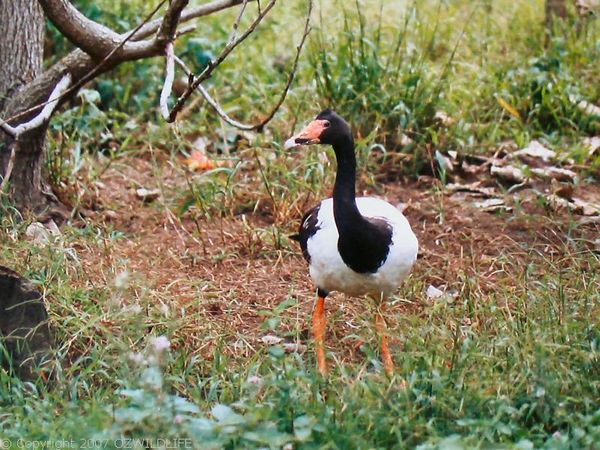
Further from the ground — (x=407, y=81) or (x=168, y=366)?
(x=407, y=81)

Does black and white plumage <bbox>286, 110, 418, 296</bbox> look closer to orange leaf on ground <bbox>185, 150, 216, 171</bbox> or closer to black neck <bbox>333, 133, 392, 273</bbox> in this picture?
black neck <bbox>333, 133, 392, 273</bbox>

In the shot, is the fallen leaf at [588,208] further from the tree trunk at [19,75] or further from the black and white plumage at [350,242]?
the tree trunk at [19,75]

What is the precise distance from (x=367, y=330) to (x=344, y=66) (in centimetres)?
237

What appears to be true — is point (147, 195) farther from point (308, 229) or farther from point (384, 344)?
point (384, 344)

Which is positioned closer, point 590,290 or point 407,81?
point 590,290

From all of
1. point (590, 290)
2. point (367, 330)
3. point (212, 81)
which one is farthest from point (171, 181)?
point (590, 290)

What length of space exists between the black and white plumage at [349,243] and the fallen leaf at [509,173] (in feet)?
5.78

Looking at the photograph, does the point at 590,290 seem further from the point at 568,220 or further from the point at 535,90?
the point at 535,90

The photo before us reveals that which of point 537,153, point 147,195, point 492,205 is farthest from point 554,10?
point 147,195

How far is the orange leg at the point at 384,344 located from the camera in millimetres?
4438

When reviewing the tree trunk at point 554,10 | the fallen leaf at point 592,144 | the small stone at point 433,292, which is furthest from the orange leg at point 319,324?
the tree trunk at point 554,10

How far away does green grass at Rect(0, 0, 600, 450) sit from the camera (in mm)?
3918

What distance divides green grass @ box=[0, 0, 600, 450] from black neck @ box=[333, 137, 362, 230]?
1.47 ft

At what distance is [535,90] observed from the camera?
7430mm
